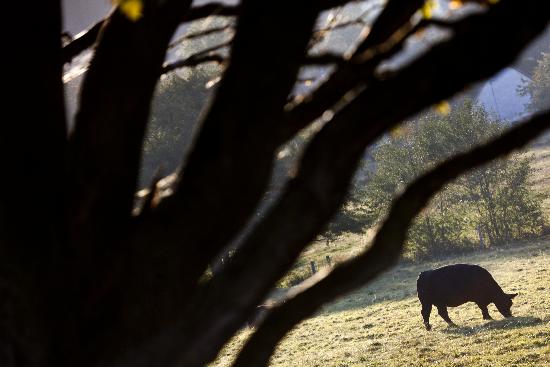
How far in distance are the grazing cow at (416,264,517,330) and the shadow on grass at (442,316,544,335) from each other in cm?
54

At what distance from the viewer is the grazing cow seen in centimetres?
1739

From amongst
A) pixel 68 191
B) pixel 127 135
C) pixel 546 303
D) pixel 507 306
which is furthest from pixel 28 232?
pixel 546 303

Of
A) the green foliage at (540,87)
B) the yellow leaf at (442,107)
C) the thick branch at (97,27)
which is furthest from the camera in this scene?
the green foliage at (540,87)

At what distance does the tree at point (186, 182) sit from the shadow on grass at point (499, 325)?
1486 centimetres

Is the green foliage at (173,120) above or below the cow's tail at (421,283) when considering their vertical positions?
above

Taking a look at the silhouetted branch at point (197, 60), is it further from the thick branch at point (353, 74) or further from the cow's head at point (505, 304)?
the cow's head at point (505, 304)

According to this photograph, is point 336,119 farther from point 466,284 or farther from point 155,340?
point 466,284

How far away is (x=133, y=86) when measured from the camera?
2.25 meters

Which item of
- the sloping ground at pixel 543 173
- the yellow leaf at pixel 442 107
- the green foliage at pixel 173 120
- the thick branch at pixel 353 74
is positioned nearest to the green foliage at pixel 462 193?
the sloping ground at pixel 543 173

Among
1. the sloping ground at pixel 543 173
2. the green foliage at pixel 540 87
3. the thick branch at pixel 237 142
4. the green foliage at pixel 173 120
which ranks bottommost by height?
the sloping ground at pixel 543 173

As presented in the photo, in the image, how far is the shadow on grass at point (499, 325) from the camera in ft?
52.1

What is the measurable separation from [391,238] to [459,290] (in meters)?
16.6

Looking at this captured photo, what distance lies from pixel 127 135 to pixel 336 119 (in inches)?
26.7

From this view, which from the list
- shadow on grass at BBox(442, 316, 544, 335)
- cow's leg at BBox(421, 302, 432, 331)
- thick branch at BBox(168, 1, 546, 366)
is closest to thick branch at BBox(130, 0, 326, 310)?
thick branch at BBox(168, 1, 546, 366)
